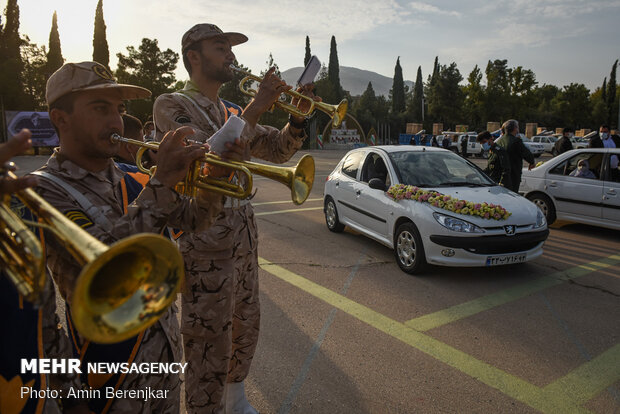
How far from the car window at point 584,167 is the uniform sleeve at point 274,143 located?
6.41 m

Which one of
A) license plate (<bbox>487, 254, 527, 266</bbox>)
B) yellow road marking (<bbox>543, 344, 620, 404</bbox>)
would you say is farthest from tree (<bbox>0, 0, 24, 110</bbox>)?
yellow road marking (<bbox>543, 344, 620, 404</bbox>)

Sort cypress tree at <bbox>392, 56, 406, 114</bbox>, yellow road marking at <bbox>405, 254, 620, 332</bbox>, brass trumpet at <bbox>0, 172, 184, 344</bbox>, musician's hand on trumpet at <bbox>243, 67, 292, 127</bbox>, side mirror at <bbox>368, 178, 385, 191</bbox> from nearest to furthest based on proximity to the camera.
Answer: brass trumpet at <bbox>0, 172, 184, 344</bbox>, musician's hand on trumpet at <bbox>243, 67, 292, 127</bbox>, yellow road marking at <bbox>405, 254, 620, 332</bbox>, side mirror at <bbox>368, 178, 385, 191</bbox>, cypress tree at <bbox>392, 56, 406, 114</bbox>

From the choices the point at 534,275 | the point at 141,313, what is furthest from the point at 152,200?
the point at 534,275

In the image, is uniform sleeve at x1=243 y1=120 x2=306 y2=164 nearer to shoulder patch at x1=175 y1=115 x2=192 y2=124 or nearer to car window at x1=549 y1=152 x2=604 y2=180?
shoulder patch at x1=175 y1=115 x2=192 y2=124

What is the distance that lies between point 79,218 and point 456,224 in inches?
165

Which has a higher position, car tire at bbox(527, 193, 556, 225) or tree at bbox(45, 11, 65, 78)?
tree at bbox(45, 11, 65, 78)

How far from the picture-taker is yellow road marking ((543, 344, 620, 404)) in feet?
9.22

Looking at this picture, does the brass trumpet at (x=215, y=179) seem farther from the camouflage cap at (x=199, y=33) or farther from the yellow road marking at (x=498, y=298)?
the yellow road marking at (x=498, y=298)

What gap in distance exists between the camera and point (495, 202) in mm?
5062

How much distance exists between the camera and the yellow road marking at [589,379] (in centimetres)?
281

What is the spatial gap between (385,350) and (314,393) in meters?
0.81

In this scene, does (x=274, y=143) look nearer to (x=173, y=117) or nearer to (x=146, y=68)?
(x=173, y=117)

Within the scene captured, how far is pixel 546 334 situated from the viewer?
3.61m

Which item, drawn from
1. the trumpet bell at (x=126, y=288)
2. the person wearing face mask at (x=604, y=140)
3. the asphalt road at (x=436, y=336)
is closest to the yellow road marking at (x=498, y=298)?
the asphalt road at (x=436, y=336)
